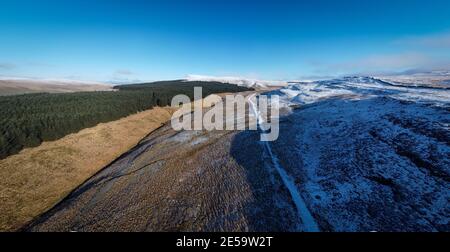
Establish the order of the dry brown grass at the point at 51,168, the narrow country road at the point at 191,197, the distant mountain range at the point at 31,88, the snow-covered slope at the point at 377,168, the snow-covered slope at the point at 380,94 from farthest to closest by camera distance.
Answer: the distant mountain range at the point at 31,88, the snow-covered slope at the point at 380,94, the dry brown grass at the point at 51,168, the narrow country road at the point at 191,197, the snow-covered slope at the point at 377,168

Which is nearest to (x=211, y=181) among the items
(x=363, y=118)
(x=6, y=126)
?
(x=363, y=118)

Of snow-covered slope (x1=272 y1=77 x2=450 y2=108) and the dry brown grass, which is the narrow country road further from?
snow-covered slope (x1=272 y1=77 x2=450 y2=108)

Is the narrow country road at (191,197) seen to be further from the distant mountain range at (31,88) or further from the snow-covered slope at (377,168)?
the distant mountain range at (31,88)

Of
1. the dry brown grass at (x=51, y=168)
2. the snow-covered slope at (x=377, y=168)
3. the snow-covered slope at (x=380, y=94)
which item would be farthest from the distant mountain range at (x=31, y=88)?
the snow-covered slope at (x=377, y=168)

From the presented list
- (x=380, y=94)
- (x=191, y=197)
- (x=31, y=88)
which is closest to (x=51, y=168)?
(x=191, y=197)

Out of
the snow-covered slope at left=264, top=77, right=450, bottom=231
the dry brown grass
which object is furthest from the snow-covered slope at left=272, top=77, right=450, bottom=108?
the dry brown grass
